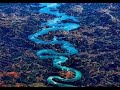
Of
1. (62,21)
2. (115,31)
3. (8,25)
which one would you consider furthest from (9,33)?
(115,31)

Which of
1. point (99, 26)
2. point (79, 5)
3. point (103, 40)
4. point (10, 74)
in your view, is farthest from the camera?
point (79, 5)

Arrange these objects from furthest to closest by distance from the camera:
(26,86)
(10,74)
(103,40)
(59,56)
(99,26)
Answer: (99,26) → (103,40) → (59,56) → (10,74) → (26,86)

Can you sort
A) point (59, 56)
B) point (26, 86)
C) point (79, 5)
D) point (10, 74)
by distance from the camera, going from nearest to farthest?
point (26, 86) → point (10, 74) → point (59, 56) → point (79, 5)

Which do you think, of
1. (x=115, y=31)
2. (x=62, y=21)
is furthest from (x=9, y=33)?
(x=115, y=31)

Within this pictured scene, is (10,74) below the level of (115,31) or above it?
below

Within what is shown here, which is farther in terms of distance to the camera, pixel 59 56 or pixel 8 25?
pixel 8 25

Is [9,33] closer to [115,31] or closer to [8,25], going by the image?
[8,25]

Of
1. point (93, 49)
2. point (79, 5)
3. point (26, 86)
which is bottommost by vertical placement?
point (26, 86)

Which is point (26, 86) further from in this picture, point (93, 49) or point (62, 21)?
point (62, 21)

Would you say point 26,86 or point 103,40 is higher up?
point 103,40
